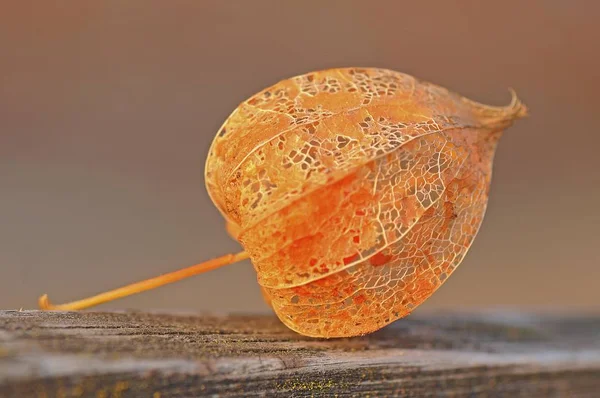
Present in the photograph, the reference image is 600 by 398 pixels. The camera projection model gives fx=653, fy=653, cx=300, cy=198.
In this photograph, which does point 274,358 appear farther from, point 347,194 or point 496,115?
point 496,115

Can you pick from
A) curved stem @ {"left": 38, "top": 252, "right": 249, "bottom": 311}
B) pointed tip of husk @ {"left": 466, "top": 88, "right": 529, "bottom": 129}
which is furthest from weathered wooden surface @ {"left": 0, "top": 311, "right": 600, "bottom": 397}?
pointed tip of husk @ {"left": 466, "top": 88, "right": 529, "bottom": 129}

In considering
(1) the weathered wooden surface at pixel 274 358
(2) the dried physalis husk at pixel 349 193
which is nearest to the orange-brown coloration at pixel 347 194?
(2) the dried physalis husk at pixel 349 193

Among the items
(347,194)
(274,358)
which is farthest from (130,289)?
(347,194)

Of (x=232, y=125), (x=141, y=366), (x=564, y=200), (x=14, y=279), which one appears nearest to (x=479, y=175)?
(x=232, y=125)

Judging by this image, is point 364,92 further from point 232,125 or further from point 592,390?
point 592,390

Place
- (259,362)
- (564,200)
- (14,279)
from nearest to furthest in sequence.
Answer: (259,362) → (14,279) → (564,200)

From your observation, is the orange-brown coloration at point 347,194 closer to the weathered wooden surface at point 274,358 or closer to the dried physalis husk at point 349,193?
the dried physalis husk at point 349,193

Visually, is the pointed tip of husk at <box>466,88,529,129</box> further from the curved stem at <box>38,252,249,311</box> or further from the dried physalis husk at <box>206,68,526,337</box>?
the curved stem at <box>38,252,249,311</box>
